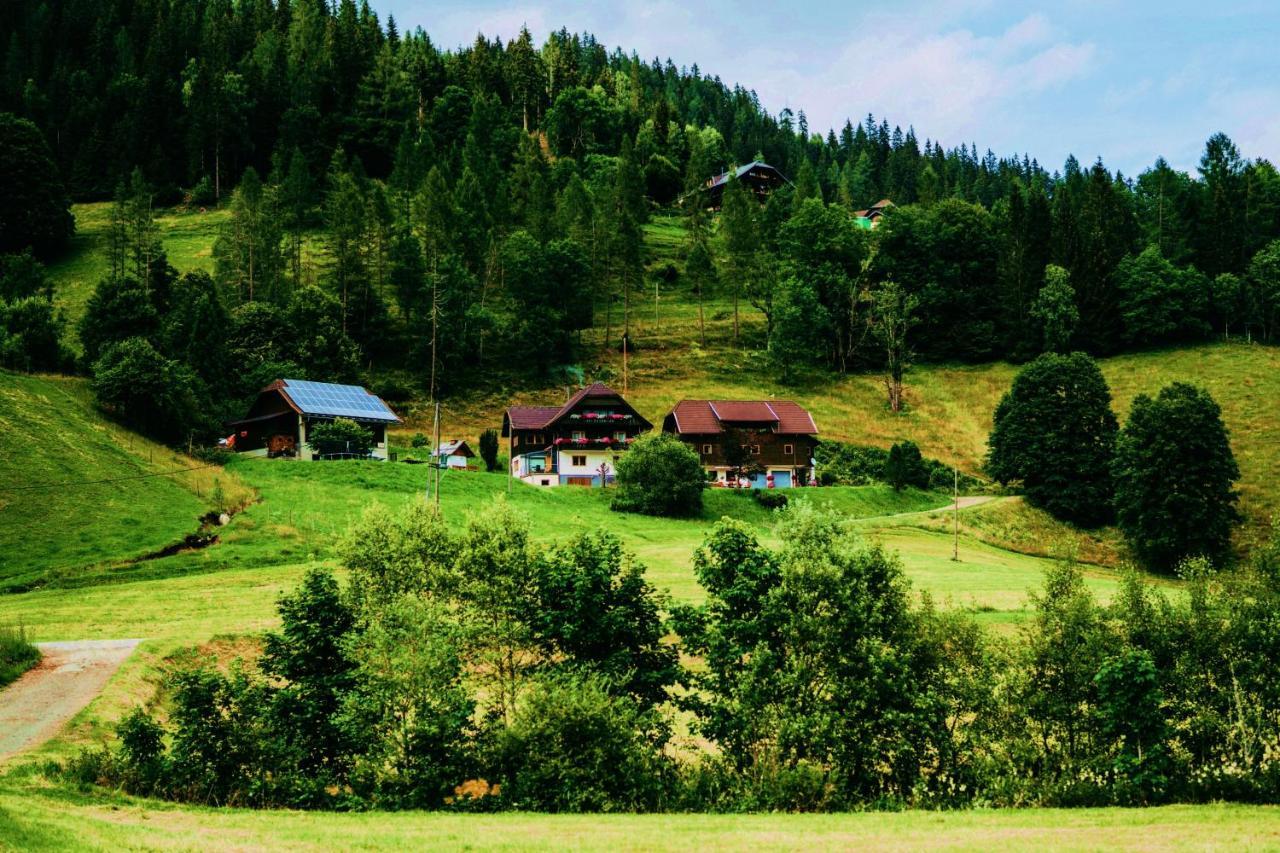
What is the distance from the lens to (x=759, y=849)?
65.4 feet

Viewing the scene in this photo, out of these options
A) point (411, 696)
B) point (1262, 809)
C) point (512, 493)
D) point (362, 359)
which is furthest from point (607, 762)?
point (362, 359)

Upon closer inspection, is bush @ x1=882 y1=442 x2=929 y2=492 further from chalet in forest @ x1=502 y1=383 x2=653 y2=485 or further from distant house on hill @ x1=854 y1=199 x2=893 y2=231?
distant house on hill @ x1=854 y1=199 x2=893 y2=231

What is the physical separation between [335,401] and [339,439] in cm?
666

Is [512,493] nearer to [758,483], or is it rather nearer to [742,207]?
[758,483]

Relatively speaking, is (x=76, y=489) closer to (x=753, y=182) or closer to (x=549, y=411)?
(x=549, y=411)

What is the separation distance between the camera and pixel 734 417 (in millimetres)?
89125

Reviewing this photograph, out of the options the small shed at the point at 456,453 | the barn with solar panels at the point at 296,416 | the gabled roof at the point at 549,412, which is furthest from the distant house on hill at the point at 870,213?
the barn with solar panels at the point at 296,416

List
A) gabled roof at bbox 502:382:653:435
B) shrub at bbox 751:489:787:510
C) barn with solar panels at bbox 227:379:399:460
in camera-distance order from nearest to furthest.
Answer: shrub at bbox 751:489:787:510 < barn with solar panels at bbox 227:379:399:460 < gabled roof at bbox 502:382:653:435

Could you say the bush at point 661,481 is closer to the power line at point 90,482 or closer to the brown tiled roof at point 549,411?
the brown tiled roof at point 549,411

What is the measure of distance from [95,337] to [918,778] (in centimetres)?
7929

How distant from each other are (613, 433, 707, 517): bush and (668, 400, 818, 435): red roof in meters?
13.9

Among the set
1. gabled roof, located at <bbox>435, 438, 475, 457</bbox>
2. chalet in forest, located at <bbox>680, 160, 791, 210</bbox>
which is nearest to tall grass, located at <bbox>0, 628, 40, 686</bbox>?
gabled roof, located at <bbox>435, 438, 475, 457</bbox>

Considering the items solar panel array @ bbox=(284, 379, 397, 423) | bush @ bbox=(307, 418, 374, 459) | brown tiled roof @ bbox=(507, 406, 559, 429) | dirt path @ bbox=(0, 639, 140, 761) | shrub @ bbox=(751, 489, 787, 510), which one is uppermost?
solar panel array @ bbox=(284, 379, 397, 423)

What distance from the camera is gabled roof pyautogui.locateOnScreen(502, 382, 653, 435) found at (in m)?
87.3
